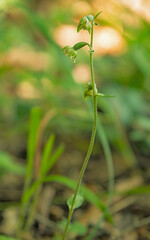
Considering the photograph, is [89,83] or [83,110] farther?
[83,110]

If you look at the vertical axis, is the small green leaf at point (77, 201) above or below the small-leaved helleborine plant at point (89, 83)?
below

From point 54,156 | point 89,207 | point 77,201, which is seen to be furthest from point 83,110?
point 77,201

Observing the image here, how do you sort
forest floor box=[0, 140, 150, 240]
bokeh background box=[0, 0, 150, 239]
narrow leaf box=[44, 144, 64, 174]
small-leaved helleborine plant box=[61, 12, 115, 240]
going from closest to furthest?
small-leaved helleborine plant box=[61, 12, 115, 240]
narrow leaf box=[44, 144, 64, 174]
forest floor box=[0, 140, 150, 240]
bokeh background box=[0, 0, 150, 239]

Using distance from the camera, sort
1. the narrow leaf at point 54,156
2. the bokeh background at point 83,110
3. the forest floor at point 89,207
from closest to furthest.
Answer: the narrow leaf at point 54,156 → the forest floor at point 89,207 → the bokeh background at point 83,110

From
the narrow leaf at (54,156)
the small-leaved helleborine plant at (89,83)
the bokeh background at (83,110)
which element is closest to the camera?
the small-leaved helleborine plant at (89,83)

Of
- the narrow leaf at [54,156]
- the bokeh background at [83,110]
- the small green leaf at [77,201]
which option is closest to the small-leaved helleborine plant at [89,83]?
the small green leaf at [77,201]

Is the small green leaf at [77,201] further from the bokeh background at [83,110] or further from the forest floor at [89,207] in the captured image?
the bokeh background at [83,110]

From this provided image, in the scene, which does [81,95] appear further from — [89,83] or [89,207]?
[89,83]

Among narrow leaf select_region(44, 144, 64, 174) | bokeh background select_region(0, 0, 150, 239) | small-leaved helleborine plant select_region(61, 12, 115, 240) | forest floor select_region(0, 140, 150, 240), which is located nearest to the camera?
small-leaved helleborine plant select_region(61, 12, 115, 240)

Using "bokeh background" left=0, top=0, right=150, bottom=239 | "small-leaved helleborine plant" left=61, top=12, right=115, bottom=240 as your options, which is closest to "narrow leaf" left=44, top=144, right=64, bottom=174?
"small-leaved helleborine plant" left=61, top=12, right=115, bottom=240

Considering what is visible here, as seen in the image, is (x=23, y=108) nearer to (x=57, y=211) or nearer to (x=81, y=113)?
(x=81, y=113)

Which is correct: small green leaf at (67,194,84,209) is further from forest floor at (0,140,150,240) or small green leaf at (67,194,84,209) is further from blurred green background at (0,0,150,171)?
blurred green background at (0,0,150,171)

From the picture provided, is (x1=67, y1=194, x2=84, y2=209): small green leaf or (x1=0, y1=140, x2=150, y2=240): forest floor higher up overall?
(x1=67, y1=194, x2=84, y2=209): small green leaf
